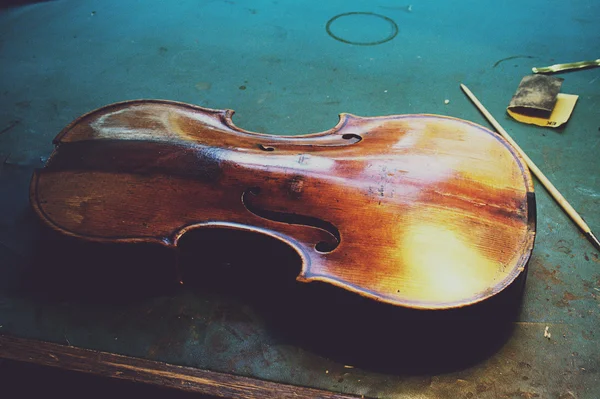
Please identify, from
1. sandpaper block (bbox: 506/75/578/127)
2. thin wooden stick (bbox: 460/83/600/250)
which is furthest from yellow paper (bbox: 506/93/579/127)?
thin wooden stick (bbox: 460/83/600/250)

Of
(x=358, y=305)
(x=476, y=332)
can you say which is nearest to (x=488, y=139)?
(x=476, y=332)

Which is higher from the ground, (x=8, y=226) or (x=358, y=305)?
(x=358, y=305)

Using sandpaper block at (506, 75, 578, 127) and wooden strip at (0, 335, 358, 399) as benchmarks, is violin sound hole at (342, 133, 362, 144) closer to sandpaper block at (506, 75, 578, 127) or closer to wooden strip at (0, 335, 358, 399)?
wooden strip at (0, 335, 358, 399)

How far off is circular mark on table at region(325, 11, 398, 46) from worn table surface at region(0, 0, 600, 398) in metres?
0.02

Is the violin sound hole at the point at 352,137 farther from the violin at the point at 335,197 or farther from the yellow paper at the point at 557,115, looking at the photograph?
the yellow paper at the point at 557,115

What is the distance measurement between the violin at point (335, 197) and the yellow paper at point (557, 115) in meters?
0.88

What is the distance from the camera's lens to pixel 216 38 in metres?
3.28

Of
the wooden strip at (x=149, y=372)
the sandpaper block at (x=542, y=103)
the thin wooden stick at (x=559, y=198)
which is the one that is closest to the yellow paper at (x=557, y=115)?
the sandpaper block at (x=542, y=103)

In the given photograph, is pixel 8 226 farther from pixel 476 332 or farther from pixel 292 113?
pixel 476 332

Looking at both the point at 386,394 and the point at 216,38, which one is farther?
the point at 216,38

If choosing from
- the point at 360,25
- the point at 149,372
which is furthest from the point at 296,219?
the point at 360,25

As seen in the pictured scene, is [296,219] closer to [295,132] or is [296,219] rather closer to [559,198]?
[295,132]

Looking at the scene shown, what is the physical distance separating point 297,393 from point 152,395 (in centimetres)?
50

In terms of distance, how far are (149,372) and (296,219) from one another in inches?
27.8
